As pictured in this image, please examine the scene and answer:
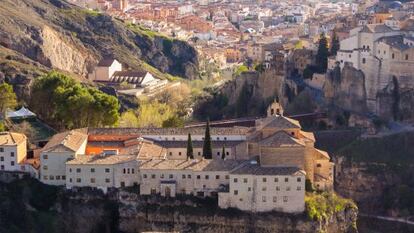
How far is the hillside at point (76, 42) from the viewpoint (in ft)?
269

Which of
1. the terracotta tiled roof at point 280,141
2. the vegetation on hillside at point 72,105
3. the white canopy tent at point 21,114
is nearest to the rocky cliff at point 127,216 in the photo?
the terracotta tiled roof at point 280,141

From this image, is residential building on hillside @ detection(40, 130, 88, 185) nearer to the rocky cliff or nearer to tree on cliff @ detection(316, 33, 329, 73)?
the rocky cliff

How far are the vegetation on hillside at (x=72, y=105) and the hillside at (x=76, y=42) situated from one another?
17.5 meters

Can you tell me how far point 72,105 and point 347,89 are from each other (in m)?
20.4

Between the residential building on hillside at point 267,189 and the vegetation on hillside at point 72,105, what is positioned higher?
the vegetation on hillside at point 72,105

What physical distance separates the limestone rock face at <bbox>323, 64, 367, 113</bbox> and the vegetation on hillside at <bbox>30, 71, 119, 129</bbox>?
1676cm

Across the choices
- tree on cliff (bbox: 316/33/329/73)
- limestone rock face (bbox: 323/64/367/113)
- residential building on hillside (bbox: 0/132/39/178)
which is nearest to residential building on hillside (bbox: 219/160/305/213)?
residential building on hillside (bbox: 0/132/39/178)

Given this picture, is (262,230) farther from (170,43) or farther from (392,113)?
(170,43)

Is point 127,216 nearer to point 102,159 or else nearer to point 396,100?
point 102,159

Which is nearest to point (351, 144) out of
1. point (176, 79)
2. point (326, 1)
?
point (176, 79)

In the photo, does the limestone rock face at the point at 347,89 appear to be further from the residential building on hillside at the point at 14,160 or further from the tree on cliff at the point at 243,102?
the residential building on hillside at the point at 14,160

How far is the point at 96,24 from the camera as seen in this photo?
326 ft

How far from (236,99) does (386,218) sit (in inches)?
813

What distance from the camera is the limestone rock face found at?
58281 mm
